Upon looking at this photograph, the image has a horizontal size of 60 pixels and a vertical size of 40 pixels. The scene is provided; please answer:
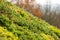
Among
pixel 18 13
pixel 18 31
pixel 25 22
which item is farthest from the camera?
pixel 18 13

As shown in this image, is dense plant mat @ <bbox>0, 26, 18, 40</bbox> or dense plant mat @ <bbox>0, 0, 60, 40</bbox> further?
dense plant mat @ <bbox>0, 0, 60, 40</bbox>

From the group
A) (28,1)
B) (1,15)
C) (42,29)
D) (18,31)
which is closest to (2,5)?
(1,15)

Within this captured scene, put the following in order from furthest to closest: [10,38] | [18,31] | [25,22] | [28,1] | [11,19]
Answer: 1. [28,1]
2. [25,22]
3. [11,19]
4. [18,31]
5. [10,38]

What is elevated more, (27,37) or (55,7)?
(27,37)

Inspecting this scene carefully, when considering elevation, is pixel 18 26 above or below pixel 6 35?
below

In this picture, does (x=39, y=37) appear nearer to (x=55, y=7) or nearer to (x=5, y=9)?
(x=5, y=9)

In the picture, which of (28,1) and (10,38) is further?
(28,1)

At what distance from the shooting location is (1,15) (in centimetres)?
1038

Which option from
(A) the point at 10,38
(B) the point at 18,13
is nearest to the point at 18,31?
(A) the point at 10,38

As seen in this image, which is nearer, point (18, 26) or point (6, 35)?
point (6, 35)

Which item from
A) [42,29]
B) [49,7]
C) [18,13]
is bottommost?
[49,7]

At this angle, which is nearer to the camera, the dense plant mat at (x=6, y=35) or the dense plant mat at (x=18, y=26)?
the dense plant mat at (x=6, y=35)

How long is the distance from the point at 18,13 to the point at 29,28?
1239 mm

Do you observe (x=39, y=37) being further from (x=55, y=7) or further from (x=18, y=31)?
(x=55, y=7)
